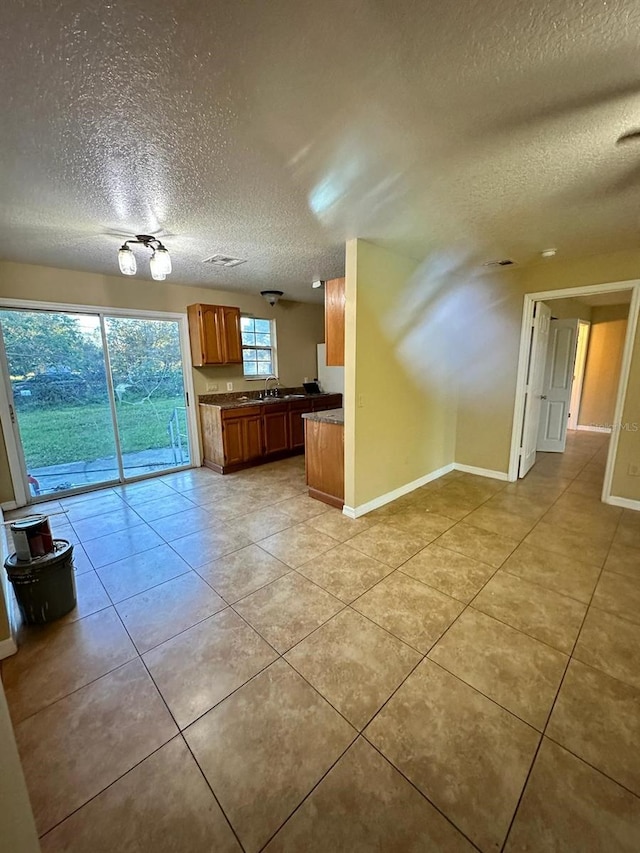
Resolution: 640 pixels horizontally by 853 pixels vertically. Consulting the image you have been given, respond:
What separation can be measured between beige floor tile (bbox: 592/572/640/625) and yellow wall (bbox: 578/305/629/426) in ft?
16.4

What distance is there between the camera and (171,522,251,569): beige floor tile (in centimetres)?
274

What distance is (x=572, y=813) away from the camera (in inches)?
46.1

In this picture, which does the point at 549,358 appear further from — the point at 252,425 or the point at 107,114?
the point at 107,114

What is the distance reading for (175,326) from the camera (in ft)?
15.6

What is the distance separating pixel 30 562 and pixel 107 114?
231cm

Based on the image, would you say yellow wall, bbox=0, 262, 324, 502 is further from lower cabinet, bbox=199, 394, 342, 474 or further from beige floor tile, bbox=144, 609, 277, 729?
beige floor tile, bbox=144, 609, 277, 729

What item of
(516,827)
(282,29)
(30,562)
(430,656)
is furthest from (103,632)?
(282,29)

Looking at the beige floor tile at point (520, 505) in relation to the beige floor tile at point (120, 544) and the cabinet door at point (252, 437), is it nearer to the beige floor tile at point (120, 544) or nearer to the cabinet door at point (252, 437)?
the cabinet door at point (252, 437)

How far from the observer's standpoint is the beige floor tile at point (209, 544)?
274cm

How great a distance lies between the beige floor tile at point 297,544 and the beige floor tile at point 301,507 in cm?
25

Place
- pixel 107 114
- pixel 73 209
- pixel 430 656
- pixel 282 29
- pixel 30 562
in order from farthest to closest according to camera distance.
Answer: pixel 73 209
pixel 30 562
pixel 430 656
pixel 107 114
pixel 282 29

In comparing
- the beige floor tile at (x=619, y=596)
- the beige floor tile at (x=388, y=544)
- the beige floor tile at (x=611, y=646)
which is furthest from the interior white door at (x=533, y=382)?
the beige floor tile at (x=611, y=646)

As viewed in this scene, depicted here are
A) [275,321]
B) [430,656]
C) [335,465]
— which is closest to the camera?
[430,656]

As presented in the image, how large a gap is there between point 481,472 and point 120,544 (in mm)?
4195
